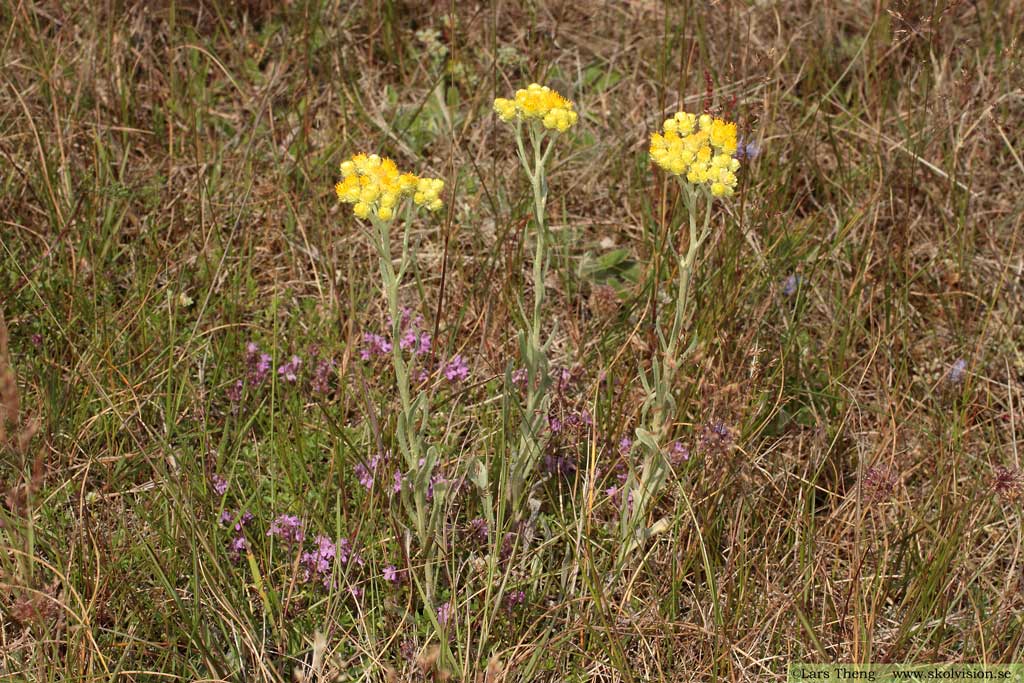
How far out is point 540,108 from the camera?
1797mm

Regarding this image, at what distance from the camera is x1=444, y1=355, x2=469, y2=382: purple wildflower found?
244cm

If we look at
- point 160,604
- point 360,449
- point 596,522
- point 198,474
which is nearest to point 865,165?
point 596,522

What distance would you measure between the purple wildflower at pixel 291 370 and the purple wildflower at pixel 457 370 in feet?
1.27

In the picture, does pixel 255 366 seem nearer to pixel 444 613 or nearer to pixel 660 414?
pixel 444 613

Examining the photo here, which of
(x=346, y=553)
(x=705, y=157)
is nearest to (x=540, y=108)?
(x=705, y=157)

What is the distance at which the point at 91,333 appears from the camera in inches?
93.0

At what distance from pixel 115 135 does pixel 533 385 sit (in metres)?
1.91

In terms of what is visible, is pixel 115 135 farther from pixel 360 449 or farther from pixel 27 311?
pixel 360 449

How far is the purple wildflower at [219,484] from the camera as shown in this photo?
211 cm

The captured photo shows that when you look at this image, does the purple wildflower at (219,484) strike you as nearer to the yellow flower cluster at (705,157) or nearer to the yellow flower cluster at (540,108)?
the yellow flower cluster at (540,108)

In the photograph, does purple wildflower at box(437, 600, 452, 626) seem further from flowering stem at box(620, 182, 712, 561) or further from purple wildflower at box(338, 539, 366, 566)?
flowering stem at box(620, 182, 712, 561)

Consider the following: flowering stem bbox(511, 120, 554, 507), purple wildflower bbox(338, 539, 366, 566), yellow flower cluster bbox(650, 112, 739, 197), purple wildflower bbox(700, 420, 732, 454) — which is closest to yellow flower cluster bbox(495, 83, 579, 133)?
flowering stem bbox(511, 120, 554, 507)

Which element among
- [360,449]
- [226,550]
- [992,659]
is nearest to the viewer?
[992,659]

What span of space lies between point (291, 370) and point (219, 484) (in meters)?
0.41
